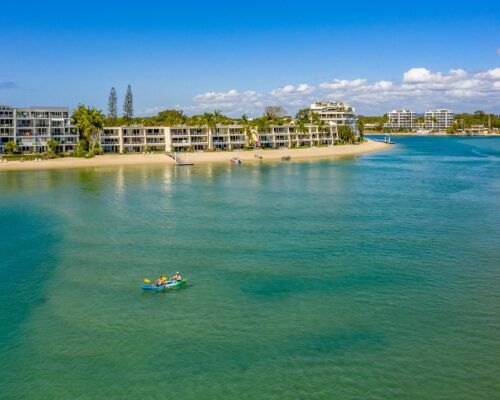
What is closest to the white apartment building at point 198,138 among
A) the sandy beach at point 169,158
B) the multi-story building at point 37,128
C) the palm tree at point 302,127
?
the palm tree at point 302,127

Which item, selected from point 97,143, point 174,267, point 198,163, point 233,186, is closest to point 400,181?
point 233,186

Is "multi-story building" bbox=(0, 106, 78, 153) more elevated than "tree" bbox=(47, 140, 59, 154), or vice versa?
"multi-story building" bbox=(0, 106, 78, 153)

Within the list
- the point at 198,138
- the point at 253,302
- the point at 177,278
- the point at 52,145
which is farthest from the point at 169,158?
the point at 253,302

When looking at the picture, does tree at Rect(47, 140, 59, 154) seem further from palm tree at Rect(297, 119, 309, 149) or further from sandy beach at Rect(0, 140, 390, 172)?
palm tree at Rect(297, 119, 309, 149)

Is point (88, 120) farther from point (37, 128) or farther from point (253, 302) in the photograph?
point (253, 302)

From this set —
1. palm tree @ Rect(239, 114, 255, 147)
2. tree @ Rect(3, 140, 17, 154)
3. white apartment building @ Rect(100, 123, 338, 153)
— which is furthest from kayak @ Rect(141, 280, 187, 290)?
palm tree @ Rect(239, 114, 255, 147)
